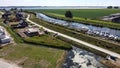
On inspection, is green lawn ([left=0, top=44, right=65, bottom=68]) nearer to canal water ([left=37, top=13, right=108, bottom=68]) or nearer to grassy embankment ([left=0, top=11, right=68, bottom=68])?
grassy embankment ([left=0, top=11, right=68, bottom=68])

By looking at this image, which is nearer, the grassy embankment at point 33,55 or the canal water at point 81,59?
the grassy embankment at point 33,55

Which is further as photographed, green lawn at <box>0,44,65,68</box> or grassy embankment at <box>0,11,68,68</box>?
green lawn at <box>0,44,65,68</box>

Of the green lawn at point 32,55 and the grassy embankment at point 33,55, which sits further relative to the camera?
the green lawn at point 32,55

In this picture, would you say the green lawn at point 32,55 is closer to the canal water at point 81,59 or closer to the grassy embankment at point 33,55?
the grassy embankment at point 33,55

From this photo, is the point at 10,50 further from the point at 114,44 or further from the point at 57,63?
the point at 114,44

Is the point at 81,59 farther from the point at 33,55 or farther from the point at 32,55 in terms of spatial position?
the point at 32,55

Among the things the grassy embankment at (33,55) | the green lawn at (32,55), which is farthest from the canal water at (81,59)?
the green lawn at (32,55)

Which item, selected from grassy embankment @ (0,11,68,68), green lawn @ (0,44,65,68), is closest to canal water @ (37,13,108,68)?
grassy embankment @ (0,11,68,68)
